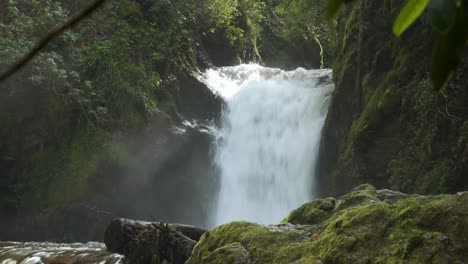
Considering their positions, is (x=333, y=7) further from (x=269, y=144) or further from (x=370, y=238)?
(x=269, y=144)

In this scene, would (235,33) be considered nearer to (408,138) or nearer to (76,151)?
(76,151)

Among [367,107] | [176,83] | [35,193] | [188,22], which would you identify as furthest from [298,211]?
[188,22]

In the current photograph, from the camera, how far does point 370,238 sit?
12.6 feet

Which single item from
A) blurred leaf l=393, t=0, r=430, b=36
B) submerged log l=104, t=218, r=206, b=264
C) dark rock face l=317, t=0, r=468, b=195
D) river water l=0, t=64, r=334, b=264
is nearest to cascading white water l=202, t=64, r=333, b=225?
river water l=0, t=64, r=334, b=264

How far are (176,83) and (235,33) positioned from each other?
4508 millimetres

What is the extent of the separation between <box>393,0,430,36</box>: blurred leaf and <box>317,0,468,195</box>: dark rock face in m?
7.31

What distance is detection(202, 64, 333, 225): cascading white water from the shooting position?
40.2 feet

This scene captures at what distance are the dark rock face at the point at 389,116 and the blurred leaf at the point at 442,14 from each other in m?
7.35

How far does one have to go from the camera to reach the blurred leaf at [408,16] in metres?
0.61

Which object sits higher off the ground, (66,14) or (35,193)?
(66,14)

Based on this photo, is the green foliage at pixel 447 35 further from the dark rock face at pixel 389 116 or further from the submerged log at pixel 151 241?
the dark rock face at pixel 389 116

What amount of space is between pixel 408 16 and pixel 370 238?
3.41m

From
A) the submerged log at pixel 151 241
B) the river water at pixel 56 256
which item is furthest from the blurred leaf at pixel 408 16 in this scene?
the river water at pixel 56 256

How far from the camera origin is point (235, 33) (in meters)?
17.8
